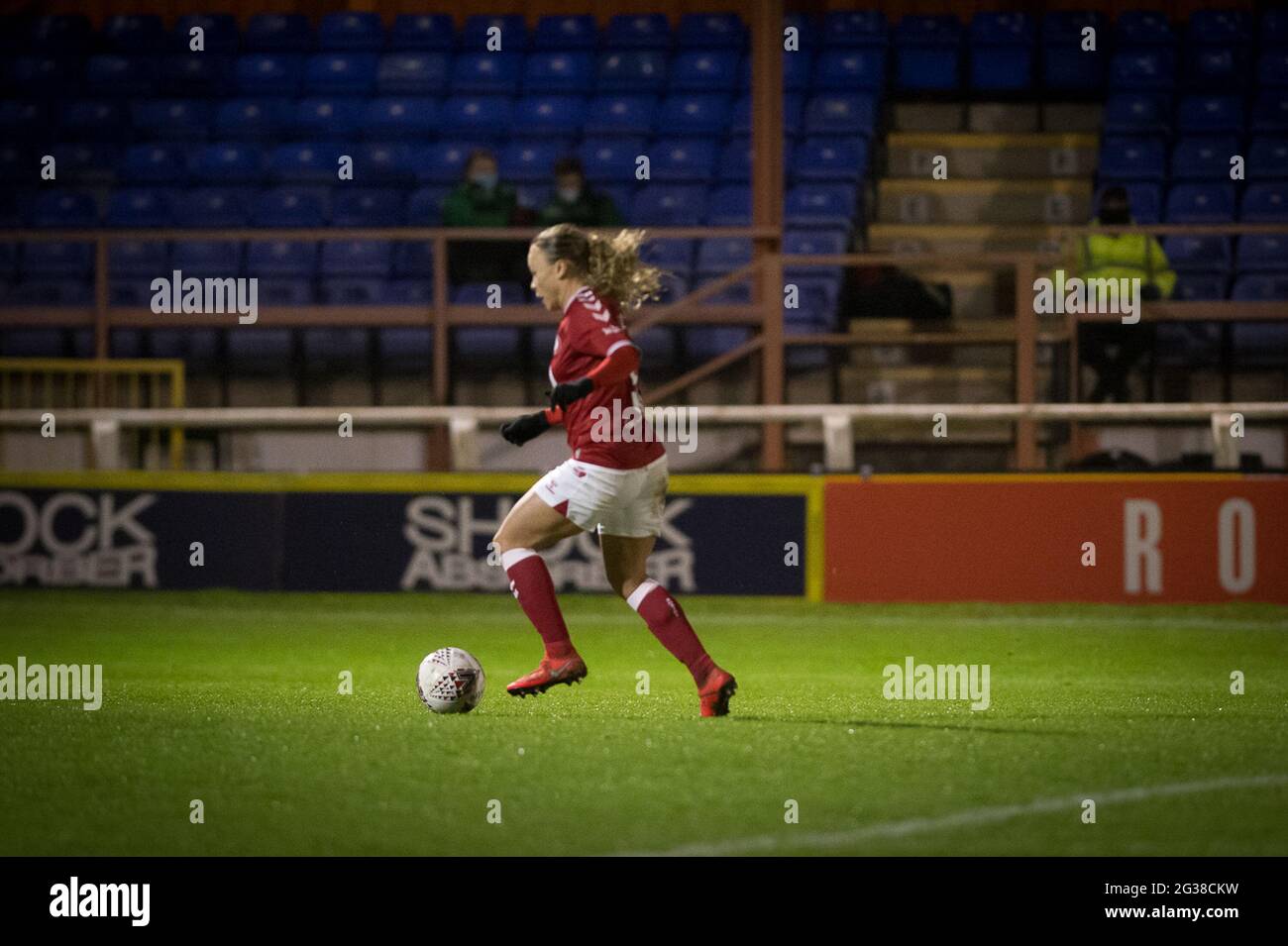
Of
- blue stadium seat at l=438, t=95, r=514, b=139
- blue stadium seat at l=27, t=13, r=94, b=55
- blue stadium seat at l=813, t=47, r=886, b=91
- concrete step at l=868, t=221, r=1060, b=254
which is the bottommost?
concrete step at l=868, t=221, r=1060, b=254

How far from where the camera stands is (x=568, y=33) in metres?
20.8

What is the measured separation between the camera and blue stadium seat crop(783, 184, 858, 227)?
17.5 m

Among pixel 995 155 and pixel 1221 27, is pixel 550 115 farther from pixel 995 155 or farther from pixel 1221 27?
pixel 1221 27

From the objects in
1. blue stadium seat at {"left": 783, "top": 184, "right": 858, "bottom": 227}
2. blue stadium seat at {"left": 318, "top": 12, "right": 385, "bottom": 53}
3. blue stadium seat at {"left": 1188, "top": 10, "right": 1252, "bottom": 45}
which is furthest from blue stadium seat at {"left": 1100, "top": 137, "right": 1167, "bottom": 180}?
blue stadium seat at {"left": 318, "top": 12, "right": 385, "bottom": 53}

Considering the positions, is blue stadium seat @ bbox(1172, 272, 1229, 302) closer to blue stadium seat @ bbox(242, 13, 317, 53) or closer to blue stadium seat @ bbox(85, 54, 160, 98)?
blue stadium seat @ bbox(242, 13, 317, 53)

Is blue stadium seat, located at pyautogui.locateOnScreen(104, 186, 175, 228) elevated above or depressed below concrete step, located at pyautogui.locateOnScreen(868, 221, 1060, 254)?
above

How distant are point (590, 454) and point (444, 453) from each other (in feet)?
22.9

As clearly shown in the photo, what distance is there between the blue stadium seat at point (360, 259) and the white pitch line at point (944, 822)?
473 inches

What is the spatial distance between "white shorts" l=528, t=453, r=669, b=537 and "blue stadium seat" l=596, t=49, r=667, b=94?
12796mm

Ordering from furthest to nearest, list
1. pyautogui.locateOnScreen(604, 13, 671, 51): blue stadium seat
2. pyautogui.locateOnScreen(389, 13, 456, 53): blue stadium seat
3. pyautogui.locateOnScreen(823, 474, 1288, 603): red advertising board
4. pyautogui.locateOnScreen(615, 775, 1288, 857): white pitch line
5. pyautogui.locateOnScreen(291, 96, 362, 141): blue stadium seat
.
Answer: pyautogui.locateOnScreen(389, 13, 456, 53): blue stadium seat → pyautogui.locateOnScreen(604, 13, 671, 51): blue stadium seat → pyautogui.locateOnScreen(291, 96, 362, 141): blue stadium seat → pyautogui.locateOnScreen(823, 474, 1288, 603): red advertising board → pyautogui.locateOnScreen(615, 775, 1288, 857): white pitch line

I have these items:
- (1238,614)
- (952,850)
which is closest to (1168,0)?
(1238,614)

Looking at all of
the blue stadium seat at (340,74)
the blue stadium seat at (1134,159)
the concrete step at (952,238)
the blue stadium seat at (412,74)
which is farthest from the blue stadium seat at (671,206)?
the blue stadium seat at (340,74)

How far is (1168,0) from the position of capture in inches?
A: 809

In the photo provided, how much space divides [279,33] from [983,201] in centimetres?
763
